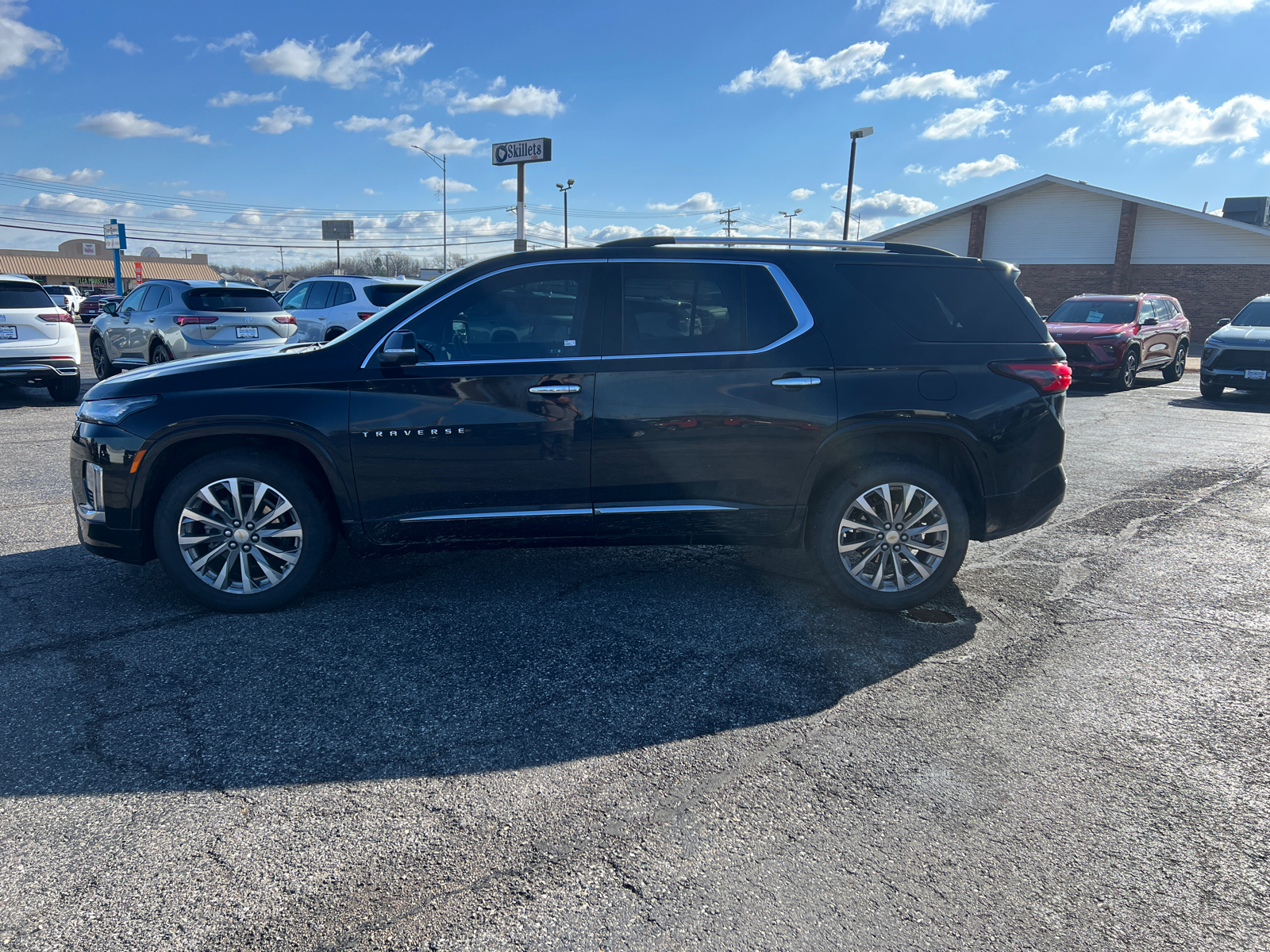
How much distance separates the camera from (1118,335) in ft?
52.5

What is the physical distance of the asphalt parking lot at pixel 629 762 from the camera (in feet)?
7.55

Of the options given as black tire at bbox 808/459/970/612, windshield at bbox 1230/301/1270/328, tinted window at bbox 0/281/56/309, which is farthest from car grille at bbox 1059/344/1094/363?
tinted window at bbox 0/281/56/309

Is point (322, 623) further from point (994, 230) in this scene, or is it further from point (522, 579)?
point (994, 230)

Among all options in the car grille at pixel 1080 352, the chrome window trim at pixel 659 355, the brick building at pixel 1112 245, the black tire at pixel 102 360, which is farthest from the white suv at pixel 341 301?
the brick building at pixel 1112 245

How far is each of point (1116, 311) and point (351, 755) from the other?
1815 centimetres

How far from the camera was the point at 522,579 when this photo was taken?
4.92m

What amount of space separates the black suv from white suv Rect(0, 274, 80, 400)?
29.4 feet

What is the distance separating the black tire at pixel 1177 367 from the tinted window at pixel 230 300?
18.4 m

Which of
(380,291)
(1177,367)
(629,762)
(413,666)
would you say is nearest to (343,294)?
(380,291)

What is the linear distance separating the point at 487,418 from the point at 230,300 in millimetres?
9813

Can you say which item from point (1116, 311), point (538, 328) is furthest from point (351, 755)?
point (1116, 311)

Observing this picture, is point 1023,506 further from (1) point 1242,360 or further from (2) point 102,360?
(2) point 102,360

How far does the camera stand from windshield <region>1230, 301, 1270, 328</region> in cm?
1502

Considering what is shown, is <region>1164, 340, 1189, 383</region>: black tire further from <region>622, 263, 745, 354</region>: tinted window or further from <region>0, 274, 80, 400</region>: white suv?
<region>0, 274, 80, 400</region>: white suv
